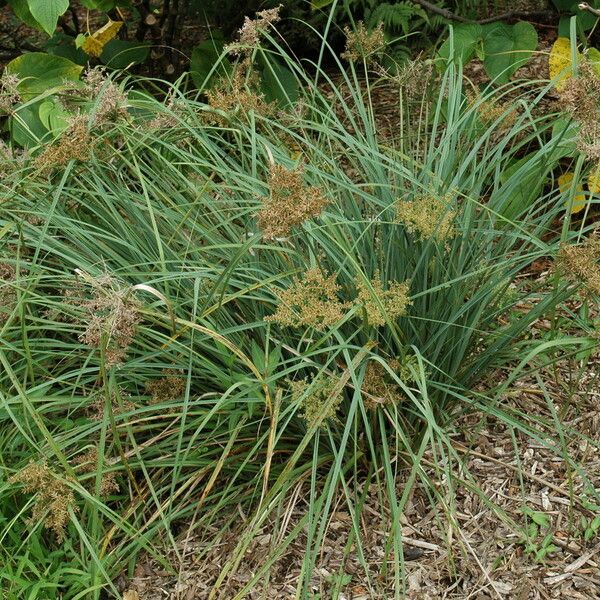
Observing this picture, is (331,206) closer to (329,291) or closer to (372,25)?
(329,291)

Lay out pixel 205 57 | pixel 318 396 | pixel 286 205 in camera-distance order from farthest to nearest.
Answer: pixel 205 57, pixel 318 396, pixel 286 205

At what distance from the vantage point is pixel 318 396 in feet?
7.89

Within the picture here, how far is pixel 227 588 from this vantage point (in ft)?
8.41

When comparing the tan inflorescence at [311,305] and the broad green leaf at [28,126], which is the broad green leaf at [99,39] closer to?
the broad green leaf at [28,126]

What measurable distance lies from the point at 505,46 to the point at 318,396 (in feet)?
6.25

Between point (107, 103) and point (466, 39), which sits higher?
point (107, 103)

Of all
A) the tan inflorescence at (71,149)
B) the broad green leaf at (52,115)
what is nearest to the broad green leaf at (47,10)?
the broad green leaf at (52,115)

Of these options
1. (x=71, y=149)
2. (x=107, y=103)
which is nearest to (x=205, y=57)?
(x=107, y=103)

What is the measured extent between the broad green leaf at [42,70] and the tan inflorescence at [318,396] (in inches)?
73.3

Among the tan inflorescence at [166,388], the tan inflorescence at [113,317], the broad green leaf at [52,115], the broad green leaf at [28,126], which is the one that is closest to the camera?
the tan inflorescence at [113,317]

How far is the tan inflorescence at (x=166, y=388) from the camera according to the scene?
2.65m

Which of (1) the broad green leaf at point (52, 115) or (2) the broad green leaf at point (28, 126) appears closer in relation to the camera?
(1) the broad green leaf at point (52, 115)

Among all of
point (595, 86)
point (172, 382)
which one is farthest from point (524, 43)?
point (172, 382)

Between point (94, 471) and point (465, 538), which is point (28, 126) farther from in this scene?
point (465, 538)
